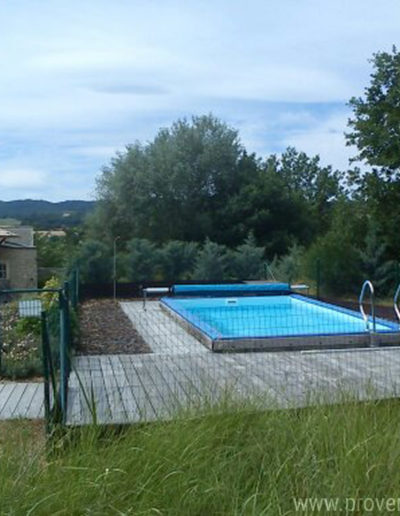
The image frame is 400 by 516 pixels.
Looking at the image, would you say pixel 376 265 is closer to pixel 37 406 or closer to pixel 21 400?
pixel 21 400

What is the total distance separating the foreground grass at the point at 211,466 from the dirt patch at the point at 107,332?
19.7 feet

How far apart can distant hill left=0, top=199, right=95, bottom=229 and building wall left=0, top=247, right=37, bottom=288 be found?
156 inches

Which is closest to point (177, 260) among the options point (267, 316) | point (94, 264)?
point (94, 264)

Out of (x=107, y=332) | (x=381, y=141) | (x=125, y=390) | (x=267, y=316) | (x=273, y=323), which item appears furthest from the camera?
(x=381, y=141)

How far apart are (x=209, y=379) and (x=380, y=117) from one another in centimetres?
1420

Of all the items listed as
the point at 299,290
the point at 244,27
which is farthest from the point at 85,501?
the point at 299,290

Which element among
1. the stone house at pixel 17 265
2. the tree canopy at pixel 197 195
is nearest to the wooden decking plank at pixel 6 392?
the stone house at pixel 17 265

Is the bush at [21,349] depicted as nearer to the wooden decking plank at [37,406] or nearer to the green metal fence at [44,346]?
the green metal fence at [44,346]

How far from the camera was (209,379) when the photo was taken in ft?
20.9

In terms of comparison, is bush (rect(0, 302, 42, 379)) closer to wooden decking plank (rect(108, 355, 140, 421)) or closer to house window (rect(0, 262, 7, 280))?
wooden decking plank (rect(108, 355, 140, 421))

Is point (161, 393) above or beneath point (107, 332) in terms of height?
above

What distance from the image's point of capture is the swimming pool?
32.0 feet

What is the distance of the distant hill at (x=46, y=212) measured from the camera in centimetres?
2789

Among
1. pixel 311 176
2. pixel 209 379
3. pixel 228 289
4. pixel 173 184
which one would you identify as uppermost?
pixel 311 176
